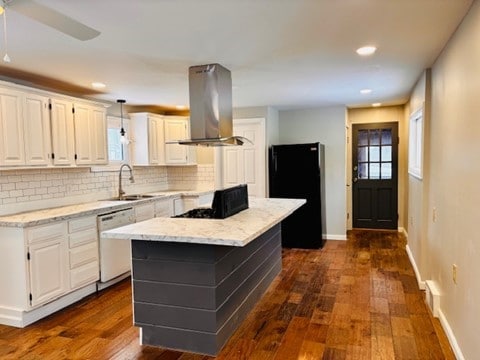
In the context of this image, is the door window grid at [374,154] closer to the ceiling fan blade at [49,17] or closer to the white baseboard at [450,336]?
the white baseboard at [450,336]

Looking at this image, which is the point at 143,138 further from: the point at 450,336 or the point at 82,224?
the point at 450,336

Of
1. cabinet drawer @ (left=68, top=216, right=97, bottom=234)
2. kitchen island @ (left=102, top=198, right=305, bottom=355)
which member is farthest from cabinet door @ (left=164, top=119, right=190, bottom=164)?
kitchen island @ (left=102, top=198, right=305, bottom=355)

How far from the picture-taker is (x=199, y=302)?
2.55 m

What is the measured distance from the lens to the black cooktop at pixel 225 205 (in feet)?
9.95

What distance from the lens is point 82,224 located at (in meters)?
3.64

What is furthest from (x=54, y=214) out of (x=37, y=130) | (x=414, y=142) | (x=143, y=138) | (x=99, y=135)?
(x=414, y=142)

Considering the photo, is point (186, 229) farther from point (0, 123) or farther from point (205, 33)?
point (0, 123)

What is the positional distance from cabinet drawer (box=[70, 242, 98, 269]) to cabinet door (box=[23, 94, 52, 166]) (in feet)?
3.01

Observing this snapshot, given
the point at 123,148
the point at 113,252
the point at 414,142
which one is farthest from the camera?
the point at 123,148

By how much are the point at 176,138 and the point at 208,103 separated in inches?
105

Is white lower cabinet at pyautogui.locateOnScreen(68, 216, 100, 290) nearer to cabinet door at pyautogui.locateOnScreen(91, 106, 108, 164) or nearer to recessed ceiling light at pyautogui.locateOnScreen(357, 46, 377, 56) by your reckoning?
cabinet door at pyautogui.locateOnScreen(91, 106, 108, 164)

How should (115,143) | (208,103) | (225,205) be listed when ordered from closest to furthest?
(225,205) < (208,103) < (115,143)

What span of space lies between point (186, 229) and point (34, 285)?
64.4 inches

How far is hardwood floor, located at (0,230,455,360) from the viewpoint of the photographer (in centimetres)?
262
